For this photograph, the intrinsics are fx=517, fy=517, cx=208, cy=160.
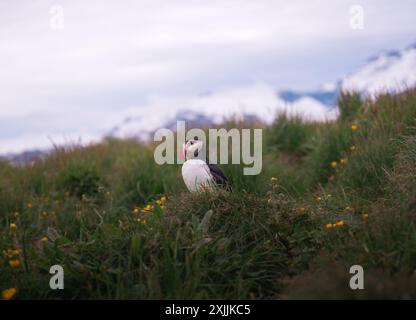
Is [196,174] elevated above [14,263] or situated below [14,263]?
above

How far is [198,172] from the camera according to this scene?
4.59m

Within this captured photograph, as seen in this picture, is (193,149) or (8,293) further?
(193,149)

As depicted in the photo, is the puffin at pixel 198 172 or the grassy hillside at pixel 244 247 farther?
the puffin at pixel 198 172

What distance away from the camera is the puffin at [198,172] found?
449 centimetres

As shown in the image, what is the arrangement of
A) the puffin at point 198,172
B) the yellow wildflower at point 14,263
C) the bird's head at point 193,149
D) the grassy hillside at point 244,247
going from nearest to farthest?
the grassy hillside at point 244,247 < the yellow wildflower at point 14,263 < the puffin at point 198,172 < the bird's head at point 193,149

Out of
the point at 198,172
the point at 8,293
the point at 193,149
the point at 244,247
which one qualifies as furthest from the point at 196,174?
→ the point at 8,293

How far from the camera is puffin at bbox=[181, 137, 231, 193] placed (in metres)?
4.49

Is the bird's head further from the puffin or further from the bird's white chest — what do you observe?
the bird's white chest

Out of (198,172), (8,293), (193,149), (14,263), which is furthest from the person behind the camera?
(193,149)

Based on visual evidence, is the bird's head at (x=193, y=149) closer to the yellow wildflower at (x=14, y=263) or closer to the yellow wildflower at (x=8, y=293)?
the yellow wildflower at (x=14, y=263)

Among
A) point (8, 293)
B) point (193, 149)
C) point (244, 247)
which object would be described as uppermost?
point (193, 149)

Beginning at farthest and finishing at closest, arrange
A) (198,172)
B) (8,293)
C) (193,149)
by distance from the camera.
Result: (193,149), (198,172), (8,293)

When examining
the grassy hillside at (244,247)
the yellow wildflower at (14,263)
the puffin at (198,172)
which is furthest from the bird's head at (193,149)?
the yellow wildflower at (14,263)

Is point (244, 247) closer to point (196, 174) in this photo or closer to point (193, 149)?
point (196, 174)
